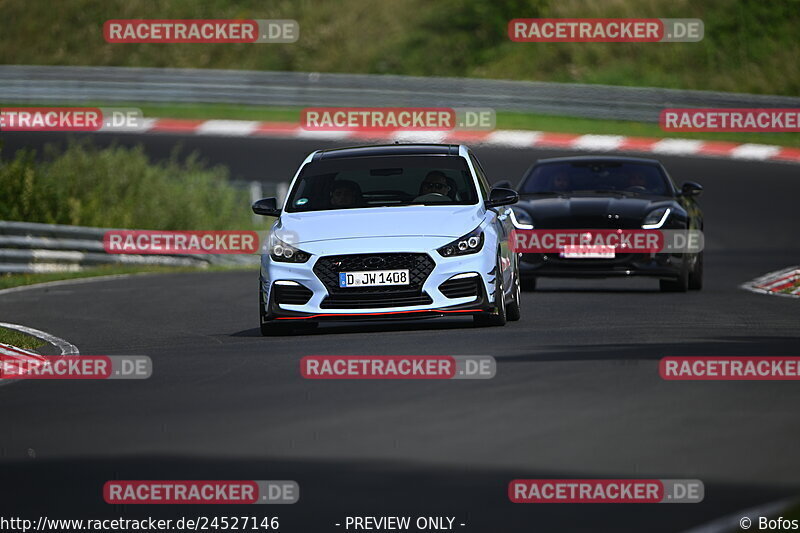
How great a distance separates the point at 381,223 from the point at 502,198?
1.26 meters

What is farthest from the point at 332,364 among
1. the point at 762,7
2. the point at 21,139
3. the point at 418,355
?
the point at 762,7

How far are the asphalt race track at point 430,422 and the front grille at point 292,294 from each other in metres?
0.32

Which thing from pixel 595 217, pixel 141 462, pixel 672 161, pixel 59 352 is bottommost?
pixel 141 462

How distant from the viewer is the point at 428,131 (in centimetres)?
3566

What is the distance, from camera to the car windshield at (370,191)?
14.1 metres

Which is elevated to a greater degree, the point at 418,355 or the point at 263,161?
the point at 263,161

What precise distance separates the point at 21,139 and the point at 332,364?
92.5ft

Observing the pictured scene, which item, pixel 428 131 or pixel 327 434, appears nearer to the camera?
pixel 327 434

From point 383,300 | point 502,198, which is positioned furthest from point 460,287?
point 502,198

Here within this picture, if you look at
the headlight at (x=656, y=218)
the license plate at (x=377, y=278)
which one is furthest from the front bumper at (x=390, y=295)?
the headlight at (x=656, y=218)

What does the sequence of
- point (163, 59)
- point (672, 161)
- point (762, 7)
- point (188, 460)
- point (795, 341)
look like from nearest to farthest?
point (188, 460) → point (795, 341) → point (672, 161) → point (762, 7) → point (163, 59)

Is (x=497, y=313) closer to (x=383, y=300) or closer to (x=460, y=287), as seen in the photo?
(x=460, y=287)

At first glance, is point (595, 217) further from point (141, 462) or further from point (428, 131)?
point (428, 131)

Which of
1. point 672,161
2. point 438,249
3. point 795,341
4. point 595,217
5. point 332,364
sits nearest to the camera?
point 332,364
